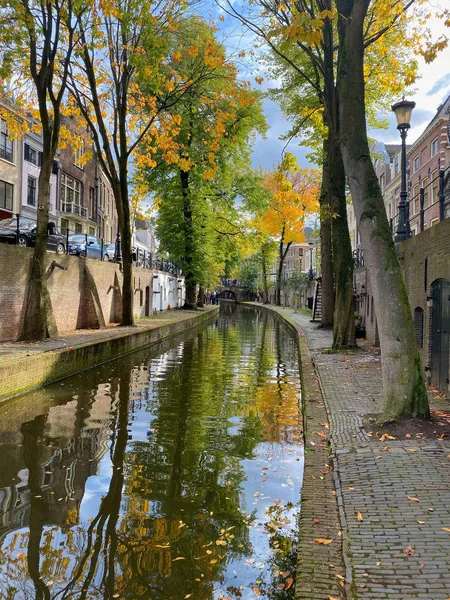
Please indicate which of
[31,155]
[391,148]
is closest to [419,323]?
[31,155]

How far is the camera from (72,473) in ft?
20.3

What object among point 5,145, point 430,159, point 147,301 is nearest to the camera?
point 5,145

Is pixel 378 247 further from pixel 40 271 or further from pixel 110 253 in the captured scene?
pixel 110 253

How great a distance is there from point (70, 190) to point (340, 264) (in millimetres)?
28044

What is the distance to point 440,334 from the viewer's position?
930cm

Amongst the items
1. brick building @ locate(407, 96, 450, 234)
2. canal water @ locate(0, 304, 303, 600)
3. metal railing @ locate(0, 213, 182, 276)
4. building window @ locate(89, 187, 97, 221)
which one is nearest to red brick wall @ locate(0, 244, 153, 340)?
metal railing @ locate(0, 213, 182, 276)

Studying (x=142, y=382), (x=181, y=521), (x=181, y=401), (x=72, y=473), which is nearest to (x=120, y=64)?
(x=142, y=382)

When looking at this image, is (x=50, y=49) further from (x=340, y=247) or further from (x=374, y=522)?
(x=374, y=522)

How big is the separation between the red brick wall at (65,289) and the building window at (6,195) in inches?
345

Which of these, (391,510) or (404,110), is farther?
(404,110)

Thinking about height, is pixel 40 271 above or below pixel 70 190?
below

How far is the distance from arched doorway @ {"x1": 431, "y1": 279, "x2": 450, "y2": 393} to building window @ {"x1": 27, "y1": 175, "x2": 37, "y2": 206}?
2730 cm

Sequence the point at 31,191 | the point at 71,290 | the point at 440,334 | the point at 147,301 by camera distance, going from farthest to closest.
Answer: the point at 31,191
the point at 147,301
the point at 71,290
the point at 440,334

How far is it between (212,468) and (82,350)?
712 centimetres
